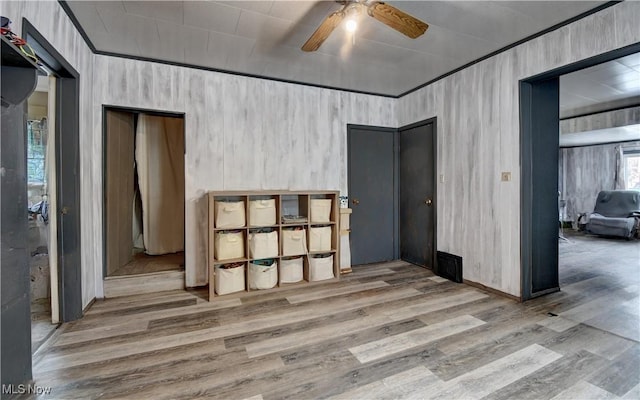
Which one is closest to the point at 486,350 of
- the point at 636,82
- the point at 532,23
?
the point at 532,23

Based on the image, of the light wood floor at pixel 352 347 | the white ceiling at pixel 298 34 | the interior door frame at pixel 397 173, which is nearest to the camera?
the light wood floor at pixel 352 347

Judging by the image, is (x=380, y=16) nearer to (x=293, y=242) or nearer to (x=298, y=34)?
(x=298, y=34)

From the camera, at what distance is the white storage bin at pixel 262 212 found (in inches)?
121

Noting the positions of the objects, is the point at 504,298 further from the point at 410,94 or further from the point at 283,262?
the point at 410,94

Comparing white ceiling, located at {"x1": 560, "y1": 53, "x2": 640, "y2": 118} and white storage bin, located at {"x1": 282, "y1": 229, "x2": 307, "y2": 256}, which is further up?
white ceiling, located at {"x1": 560, "y1": 53, "x2": 640, "y2": 118}

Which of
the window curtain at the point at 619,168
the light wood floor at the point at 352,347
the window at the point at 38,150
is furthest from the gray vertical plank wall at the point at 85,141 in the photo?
the window curtain at the point at 619,168

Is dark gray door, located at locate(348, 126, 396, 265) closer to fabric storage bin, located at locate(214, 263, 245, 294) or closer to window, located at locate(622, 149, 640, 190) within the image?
fabric storage bin, located at locate(214, 263, 245, 294)

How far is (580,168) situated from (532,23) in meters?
7.10

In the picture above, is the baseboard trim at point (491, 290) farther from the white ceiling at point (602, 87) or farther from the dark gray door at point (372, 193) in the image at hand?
the white ceiling at point (602, 87)

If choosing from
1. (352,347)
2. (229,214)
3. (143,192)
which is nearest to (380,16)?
(229,214)

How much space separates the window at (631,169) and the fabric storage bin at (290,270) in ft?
27.5

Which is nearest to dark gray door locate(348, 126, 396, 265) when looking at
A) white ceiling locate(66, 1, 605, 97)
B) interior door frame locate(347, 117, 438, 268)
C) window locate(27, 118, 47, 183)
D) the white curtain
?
interior door frame locate(347, 117, 438, 268)

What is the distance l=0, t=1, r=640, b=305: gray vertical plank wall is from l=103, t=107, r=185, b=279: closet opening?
0.29 metres

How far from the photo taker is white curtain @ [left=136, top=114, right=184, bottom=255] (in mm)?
3934
